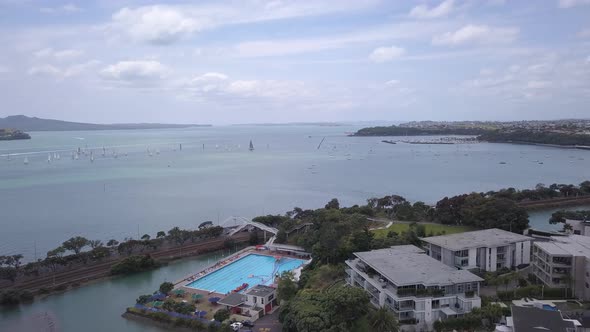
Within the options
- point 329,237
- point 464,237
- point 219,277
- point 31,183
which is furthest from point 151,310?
A: point 31,183

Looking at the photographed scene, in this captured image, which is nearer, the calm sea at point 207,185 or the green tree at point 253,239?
the green tree at point 253,239

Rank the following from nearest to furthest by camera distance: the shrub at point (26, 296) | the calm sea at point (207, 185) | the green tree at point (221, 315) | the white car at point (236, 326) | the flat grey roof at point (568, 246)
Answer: the white car at point (236, 326) < the green tree at point (221, 315) < the flat grey roof at point (568, 246) < the shrub at point (26, 296) < the calm sea at point (207, 185)

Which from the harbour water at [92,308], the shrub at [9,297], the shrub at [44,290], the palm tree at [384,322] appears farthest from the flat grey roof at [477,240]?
the shrub at [9,297]

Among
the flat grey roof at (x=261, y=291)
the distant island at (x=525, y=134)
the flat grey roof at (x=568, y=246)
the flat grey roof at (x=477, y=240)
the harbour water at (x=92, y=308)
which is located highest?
the distant island at (x=525, y=134)

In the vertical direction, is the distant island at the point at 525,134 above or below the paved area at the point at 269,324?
above

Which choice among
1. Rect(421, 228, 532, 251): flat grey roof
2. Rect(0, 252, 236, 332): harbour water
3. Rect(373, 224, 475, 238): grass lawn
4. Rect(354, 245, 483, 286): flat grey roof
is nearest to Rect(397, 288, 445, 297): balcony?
Rect(354, 245, 483, 286): flat grey roof

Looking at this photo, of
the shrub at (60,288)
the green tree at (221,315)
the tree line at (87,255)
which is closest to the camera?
the green tree at (221,315)

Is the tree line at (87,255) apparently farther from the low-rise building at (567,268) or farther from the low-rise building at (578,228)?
the low-rise building at (578,228)

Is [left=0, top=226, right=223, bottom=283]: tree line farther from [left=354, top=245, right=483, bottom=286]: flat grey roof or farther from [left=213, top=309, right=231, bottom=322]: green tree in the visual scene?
[left=354, top=245, right=483, bottom=286]: flat grey roof
